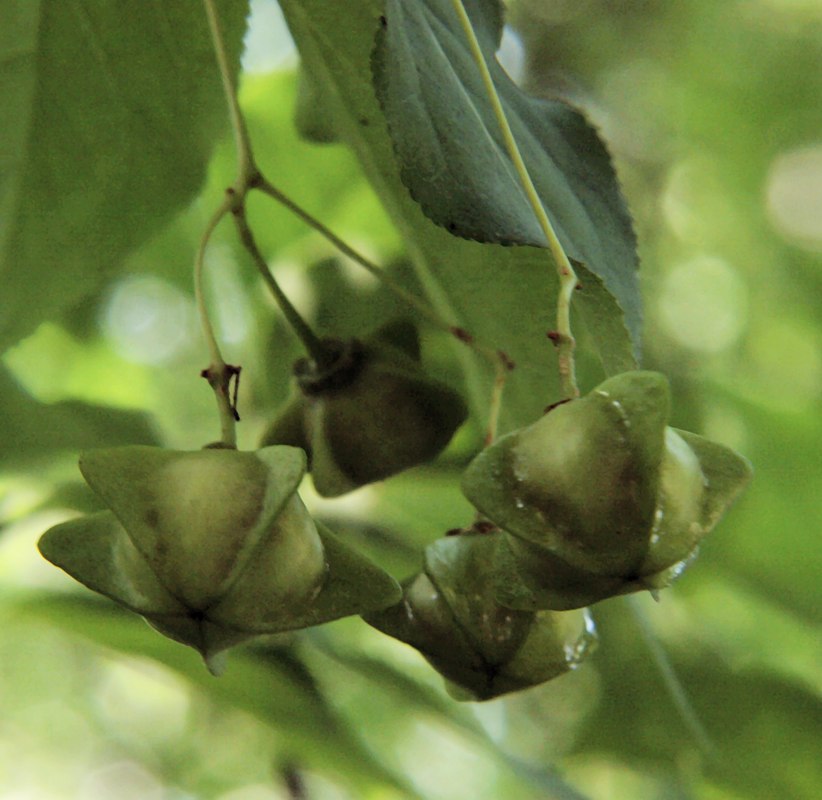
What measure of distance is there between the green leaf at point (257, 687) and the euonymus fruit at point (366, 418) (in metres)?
0.36

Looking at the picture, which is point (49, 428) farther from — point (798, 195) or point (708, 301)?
point (798, 195)

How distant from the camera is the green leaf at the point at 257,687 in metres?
1.32

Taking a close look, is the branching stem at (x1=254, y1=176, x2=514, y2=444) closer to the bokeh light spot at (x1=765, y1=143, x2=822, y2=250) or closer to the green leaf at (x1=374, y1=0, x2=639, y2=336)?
the green leaf at (x1=374, y1=0, x2=639, y2=336)

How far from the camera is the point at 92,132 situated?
44.3 inches

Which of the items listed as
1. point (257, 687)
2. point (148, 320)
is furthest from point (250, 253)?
point (148, 320)

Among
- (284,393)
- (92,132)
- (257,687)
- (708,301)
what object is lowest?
(708,301)

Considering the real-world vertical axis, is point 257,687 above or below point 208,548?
below

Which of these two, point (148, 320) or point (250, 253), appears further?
point (148, 320)

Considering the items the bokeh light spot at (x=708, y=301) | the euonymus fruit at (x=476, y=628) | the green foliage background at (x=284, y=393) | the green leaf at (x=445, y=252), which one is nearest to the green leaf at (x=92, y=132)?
the green foliage background at (x=284, y=393)

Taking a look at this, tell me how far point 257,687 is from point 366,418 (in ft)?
1.46

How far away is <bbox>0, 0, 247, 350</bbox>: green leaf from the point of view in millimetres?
1071

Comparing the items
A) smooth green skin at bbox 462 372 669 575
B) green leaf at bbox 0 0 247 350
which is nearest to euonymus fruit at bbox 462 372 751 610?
smooth green skin at bbox 462 372 669 575

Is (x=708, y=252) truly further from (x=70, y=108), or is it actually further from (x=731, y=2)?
(x=70, y=108)

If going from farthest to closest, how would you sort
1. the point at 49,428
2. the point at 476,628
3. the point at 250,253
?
the point at 49,428, the point at 250,253, the point at 476,628
